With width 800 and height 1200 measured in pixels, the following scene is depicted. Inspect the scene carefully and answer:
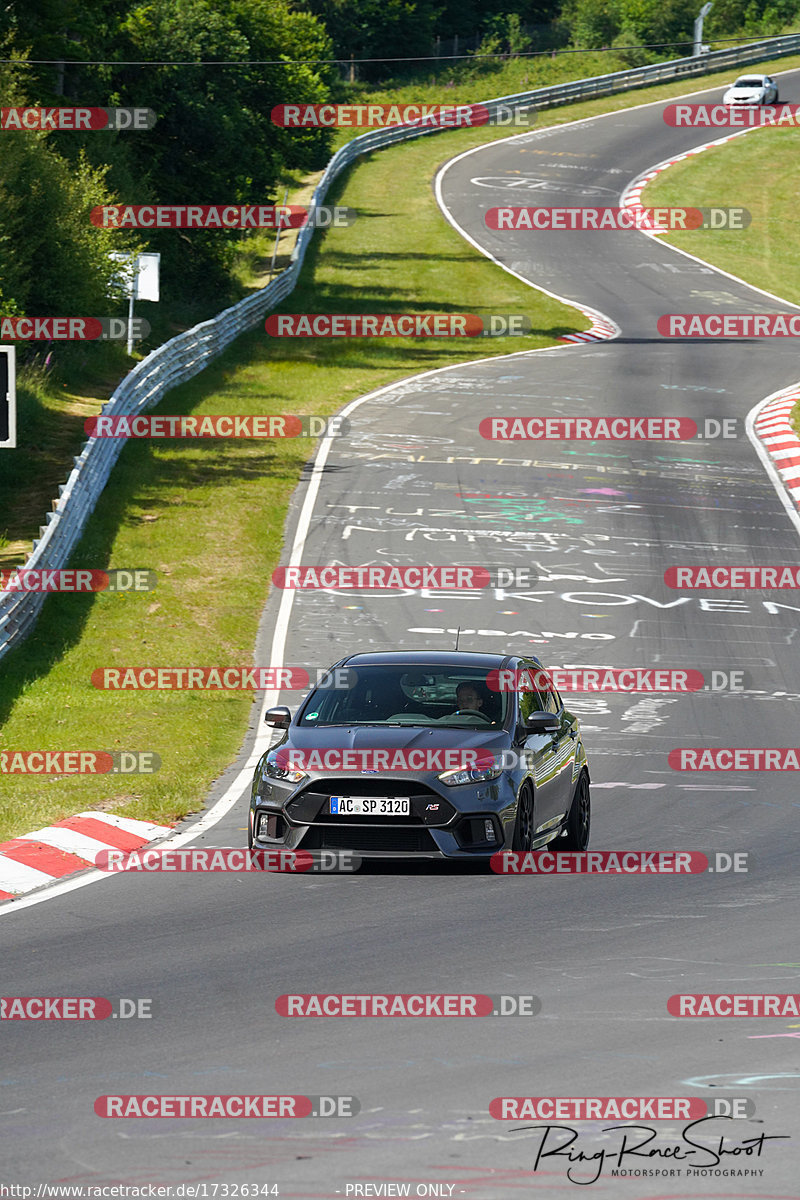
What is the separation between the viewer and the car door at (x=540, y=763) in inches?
492

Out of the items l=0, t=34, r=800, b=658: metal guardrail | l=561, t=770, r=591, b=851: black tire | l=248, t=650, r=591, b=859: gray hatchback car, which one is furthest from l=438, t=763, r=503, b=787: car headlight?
l=0, t=34, r=800, b=658: metal guardrail

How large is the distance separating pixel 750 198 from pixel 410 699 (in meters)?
61.2

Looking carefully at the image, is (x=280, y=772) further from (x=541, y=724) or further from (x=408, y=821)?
(x=541, y=724)

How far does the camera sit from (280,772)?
1205cm

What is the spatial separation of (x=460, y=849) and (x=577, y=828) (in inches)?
75.6

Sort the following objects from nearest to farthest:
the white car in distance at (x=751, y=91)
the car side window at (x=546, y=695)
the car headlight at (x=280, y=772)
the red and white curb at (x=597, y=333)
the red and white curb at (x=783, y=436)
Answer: the car headlight at (x=280, y=772) < the car side window at (x=546, y=695) < the red and white curb at (x=783, y=436) < the red and white curb at (x=597, y=333) < the white car in distance at (x=751, y=91)

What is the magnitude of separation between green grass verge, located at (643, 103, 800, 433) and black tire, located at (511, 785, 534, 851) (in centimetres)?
4285

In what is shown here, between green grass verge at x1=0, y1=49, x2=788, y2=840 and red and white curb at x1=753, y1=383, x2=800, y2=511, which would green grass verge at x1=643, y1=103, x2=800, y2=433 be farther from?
red and white curb at x1=753, y1=383, x2=800, y2=511

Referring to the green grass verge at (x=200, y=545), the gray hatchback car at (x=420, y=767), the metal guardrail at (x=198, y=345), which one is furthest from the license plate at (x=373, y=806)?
the metal guardrail at (x=198, y=345)

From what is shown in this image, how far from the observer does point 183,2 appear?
58.2 m

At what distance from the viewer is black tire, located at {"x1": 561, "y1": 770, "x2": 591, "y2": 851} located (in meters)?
13.4

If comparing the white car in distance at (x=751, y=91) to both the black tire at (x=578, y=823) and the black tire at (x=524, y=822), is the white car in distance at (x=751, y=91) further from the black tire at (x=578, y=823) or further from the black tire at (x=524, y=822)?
the black tire at (x=524, y=822)

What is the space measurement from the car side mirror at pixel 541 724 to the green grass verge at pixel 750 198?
4239cm

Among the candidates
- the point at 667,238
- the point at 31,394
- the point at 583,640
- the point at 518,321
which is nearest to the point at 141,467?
the point at 31,394
